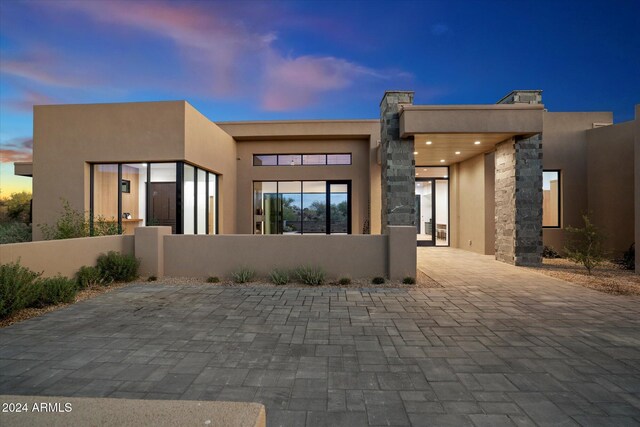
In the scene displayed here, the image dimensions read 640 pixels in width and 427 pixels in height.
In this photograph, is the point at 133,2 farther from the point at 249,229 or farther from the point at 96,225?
the point at 249,229

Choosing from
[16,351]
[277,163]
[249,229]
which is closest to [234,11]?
[277,163]

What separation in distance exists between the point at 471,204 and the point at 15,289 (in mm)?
12520

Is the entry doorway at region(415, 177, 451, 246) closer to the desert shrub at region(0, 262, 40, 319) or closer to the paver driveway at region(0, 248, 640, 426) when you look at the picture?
the paver driveway at region(0, 248, 640, 426)

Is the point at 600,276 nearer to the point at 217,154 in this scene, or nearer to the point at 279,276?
the point at 279,276

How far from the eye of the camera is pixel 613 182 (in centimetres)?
961

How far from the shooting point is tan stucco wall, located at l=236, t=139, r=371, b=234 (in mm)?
12945

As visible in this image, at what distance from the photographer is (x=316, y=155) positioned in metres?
13.3

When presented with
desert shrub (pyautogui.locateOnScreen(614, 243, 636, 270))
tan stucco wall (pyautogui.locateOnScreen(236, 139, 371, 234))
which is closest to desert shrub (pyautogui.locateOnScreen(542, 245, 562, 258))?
desert shrub (pyautogui.locateOnScreen(614, 243, 636, 270))

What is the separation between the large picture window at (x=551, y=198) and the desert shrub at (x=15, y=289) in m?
13.9

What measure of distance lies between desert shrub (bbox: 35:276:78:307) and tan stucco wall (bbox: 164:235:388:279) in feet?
6.62

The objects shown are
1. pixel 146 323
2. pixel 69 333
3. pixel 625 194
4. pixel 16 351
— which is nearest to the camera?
pixel 16 351

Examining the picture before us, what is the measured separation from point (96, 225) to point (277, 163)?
723cm

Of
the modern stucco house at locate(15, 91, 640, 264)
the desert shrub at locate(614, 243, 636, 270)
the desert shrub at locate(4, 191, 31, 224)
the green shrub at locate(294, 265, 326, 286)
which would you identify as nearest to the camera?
the green shrub at locate(294, 265, 326, 286)

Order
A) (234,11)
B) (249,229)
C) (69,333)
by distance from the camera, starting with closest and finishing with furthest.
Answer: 1. (69,333)
2. (234,11)
3. (249,229)
